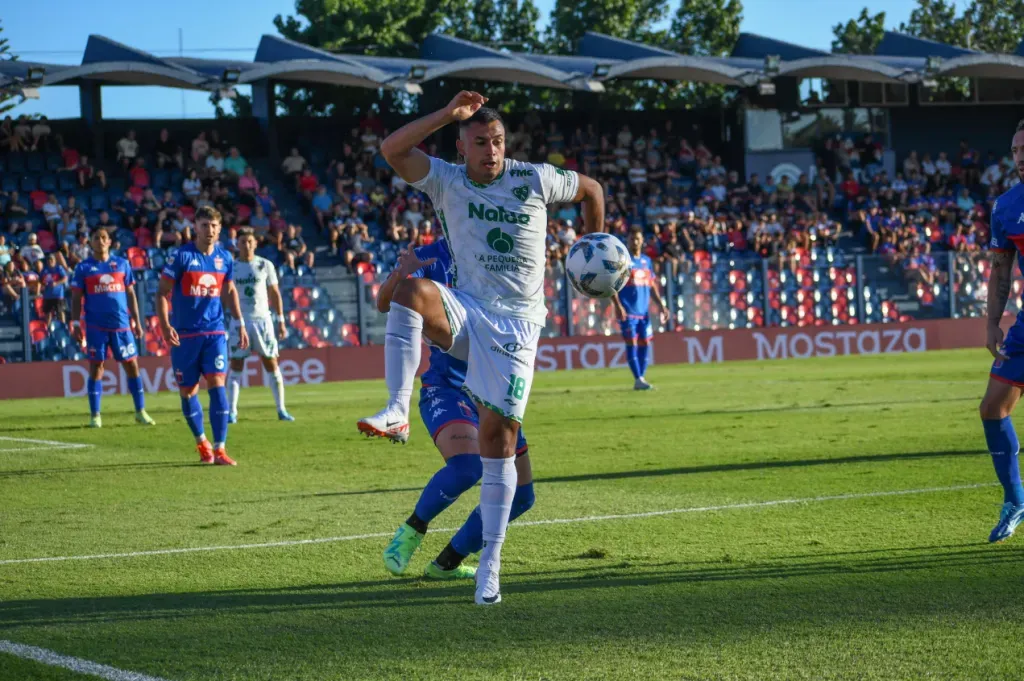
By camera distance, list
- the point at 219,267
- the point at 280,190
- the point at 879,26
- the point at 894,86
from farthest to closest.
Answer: the point at 879,26
the point at 894,86
the point at 280,190
the point at 219,267

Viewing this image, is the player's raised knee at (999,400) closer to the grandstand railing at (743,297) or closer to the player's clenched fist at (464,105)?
the player's clenched fist at (464,105)

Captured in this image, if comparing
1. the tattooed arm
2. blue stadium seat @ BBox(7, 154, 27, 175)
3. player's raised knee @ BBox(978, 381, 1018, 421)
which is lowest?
player's raised knee @ BBox(978, 381, 1018, 421)

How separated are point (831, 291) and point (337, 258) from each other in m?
10.8

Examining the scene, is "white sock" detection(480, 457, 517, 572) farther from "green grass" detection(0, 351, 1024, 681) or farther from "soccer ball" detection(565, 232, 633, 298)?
"soccer ball" detection(565, 232, 633, 298)

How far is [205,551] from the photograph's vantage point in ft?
24.5

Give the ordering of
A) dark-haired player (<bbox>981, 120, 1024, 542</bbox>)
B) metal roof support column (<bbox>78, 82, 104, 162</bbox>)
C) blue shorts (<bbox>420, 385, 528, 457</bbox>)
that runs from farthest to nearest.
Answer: metal roof support column (<bbox>78, 82, 104, 162</bbox>) < dark-haired player (<bbox>981, 120, 1024, 542</bbox>) < blue shorts (<bbox>420, 385, 528, 457</bbox>)

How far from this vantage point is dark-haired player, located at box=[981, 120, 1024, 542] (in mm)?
7164

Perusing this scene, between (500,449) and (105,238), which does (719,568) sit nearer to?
(500,449)

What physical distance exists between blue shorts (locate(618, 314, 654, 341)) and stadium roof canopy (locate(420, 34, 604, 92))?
44.5ft

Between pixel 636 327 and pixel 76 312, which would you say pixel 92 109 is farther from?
pixel 76 312

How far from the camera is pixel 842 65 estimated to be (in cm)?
3766

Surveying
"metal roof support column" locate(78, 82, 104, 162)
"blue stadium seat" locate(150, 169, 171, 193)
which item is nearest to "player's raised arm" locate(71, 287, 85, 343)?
"blue stadium seat" locate(150, 169, 171, 193)

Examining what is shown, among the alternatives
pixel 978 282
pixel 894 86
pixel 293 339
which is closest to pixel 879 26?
pixel 894 86

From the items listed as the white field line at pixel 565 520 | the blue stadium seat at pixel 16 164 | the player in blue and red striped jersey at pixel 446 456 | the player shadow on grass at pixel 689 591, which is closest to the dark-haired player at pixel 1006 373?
the player shadow on grass at pixel 689 591
